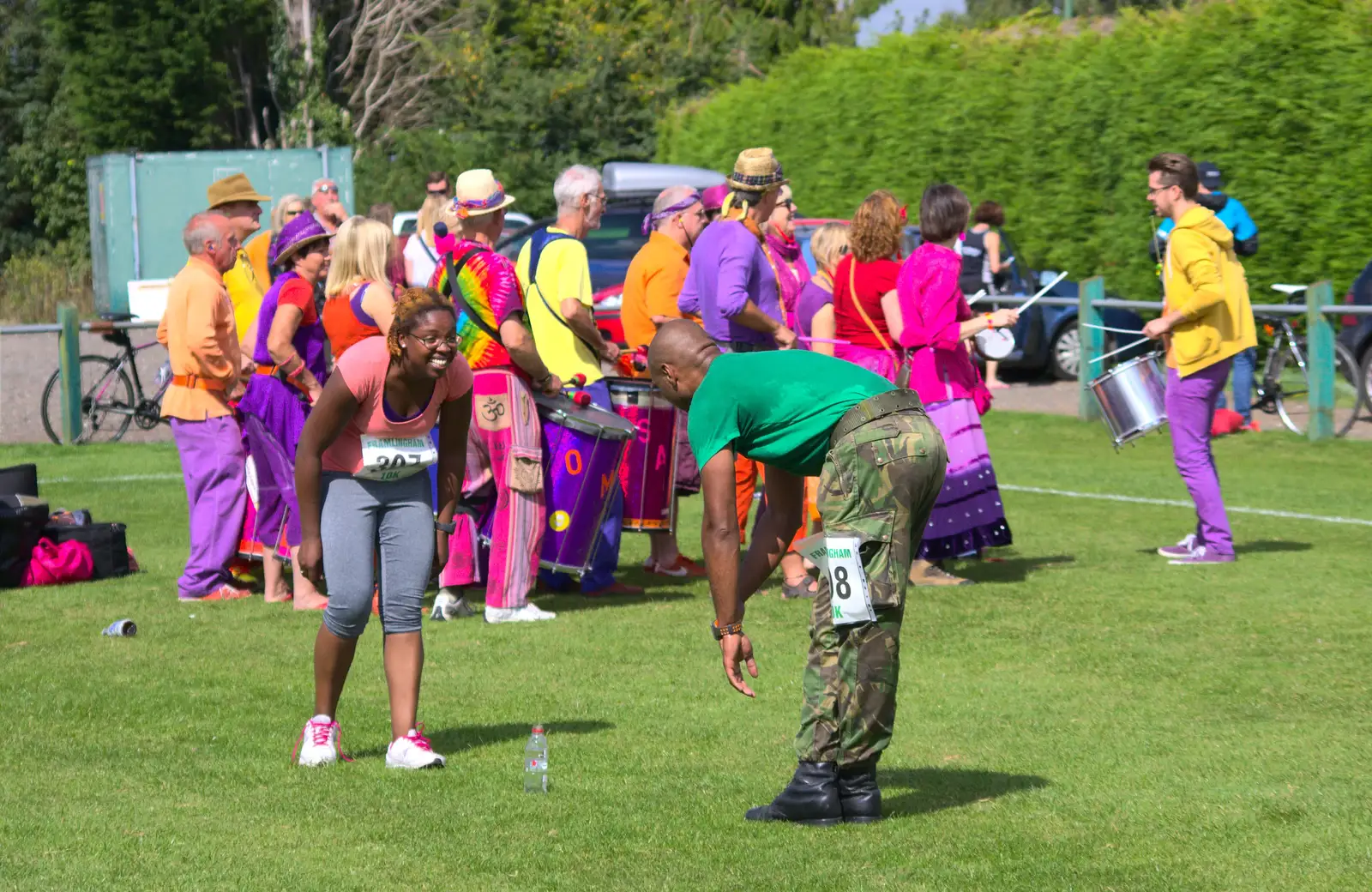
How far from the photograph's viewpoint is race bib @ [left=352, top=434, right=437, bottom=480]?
6.22 metres

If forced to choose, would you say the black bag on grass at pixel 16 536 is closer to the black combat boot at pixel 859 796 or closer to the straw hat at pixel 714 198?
the straw hat at pixel 714 198

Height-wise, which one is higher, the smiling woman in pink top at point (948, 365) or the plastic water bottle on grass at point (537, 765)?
the smiling woman in pink top at point (948, 365)

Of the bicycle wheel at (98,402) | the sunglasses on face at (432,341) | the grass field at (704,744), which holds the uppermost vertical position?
the sunglasses on face at (432,341)

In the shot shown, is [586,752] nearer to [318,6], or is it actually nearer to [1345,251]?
[1345,251]

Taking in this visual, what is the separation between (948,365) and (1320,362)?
7024 millimetres

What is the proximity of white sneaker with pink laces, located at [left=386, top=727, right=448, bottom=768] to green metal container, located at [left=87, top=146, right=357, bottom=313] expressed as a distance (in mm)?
22039

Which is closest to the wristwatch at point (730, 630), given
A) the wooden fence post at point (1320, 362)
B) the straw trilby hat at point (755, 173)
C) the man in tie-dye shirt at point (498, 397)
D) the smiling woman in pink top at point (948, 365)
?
the man in tie-dye shirt at point (498, 397)

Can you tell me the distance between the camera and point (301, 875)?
5117 mm

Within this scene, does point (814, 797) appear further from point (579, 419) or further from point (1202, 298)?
point (1202, 298)

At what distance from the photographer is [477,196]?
30.0 feet

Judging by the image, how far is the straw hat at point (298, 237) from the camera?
9547 millimetres

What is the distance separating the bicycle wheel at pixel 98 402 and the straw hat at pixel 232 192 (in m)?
7.64

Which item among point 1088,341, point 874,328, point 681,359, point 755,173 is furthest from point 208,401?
point 1088,341

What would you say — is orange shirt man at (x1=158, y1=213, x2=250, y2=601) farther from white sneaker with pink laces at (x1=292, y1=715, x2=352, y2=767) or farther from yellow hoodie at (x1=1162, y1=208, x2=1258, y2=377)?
yellow hoodie at (x1=1162, y1=208, x2=1258, y2=377)
